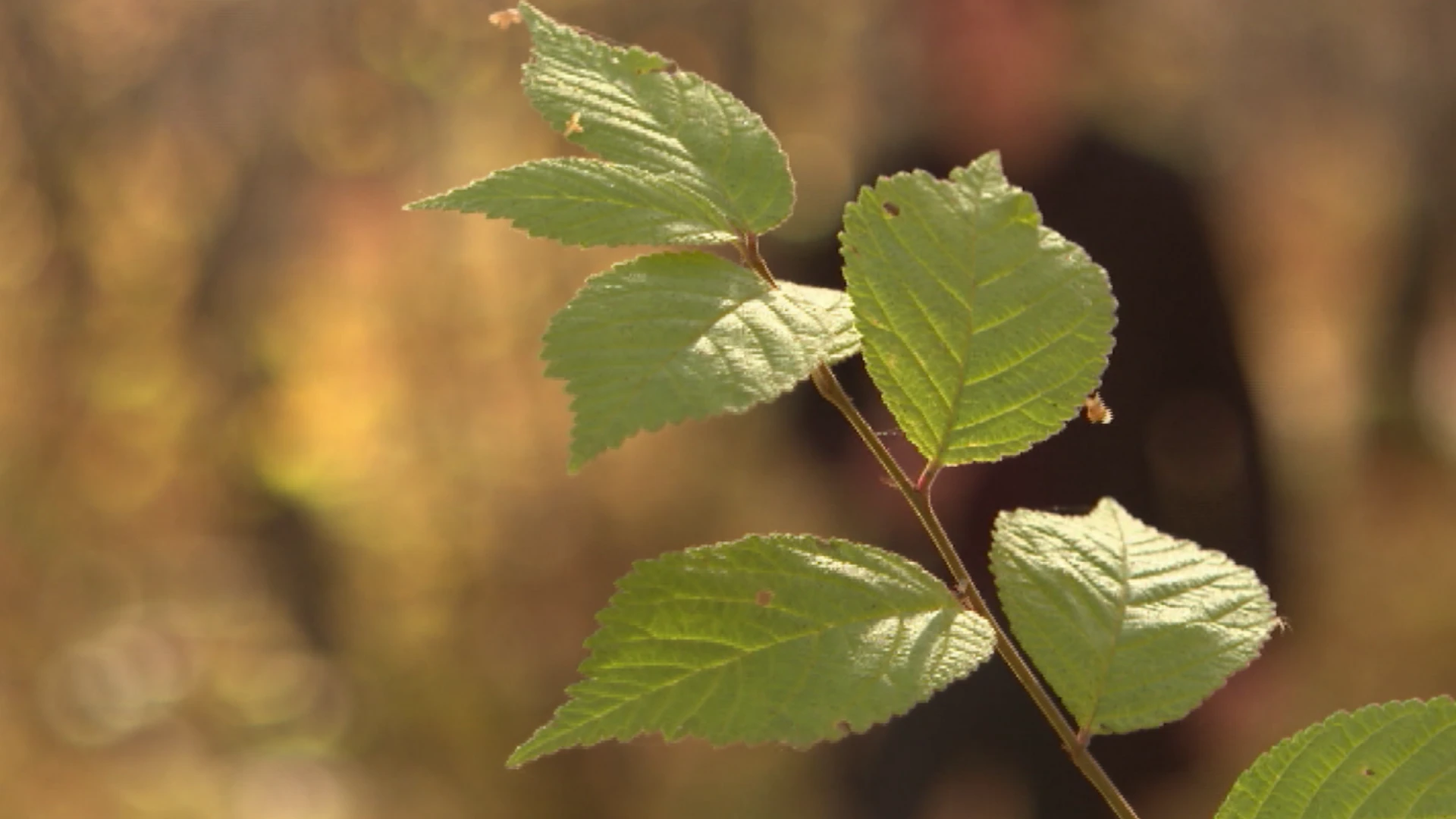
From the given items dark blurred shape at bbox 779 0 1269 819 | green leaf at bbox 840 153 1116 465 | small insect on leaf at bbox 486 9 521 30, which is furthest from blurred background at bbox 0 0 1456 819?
green leaf at bbox 840 153 1116 465

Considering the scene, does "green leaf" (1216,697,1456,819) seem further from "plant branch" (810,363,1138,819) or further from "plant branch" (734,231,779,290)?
"plant branch" (734,231,779,290)

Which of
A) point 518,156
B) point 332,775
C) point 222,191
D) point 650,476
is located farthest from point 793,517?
point 222,191

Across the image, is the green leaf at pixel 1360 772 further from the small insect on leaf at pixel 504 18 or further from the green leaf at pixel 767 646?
the small insect on leaf at pixel 504 18

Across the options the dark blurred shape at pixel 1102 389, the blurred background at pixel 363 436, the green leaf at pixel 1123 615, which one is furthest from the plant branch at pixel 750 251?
the blurred background at pixel 363 436

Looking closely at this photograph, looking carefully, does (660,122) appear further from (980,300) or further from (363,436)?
(363,436)

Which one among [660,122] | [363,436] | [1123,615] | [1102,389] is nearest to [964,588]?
[1123,615]

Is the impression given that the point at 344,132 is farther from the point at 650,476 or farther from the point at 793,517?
the point at 793,517
